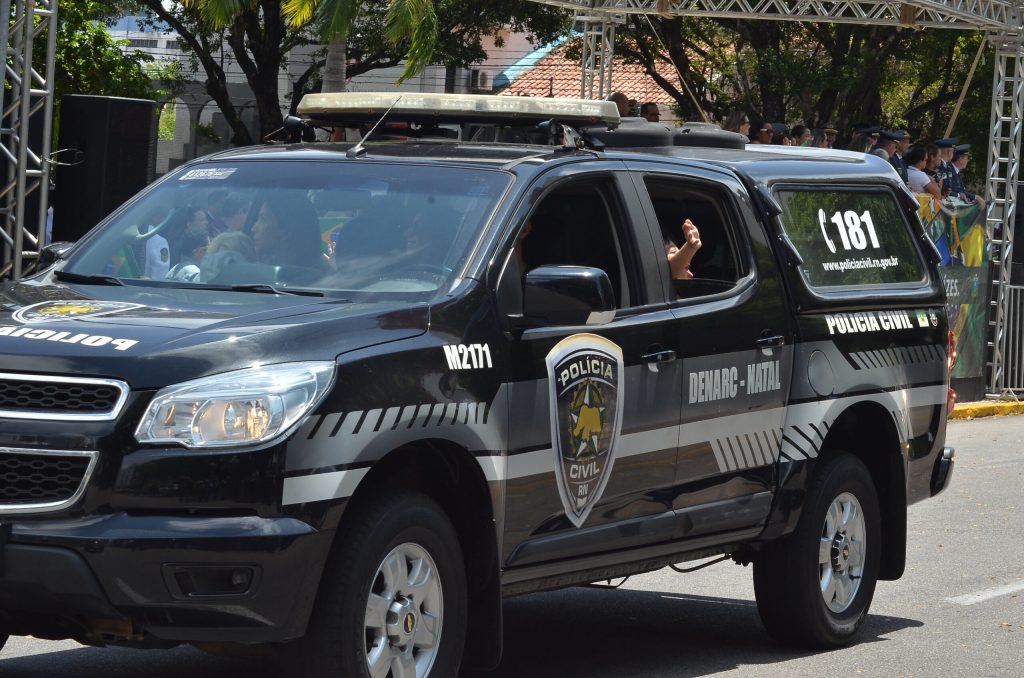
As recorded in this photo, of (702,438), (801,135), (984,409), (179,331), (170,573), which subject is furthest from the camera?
(984,409)

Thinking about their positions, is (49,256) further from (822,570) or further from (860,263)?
(860,263)

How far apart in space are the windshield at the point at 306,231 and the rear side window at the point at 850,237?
1.91 metres

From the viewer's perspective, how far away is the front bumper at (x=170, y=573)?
432 cm

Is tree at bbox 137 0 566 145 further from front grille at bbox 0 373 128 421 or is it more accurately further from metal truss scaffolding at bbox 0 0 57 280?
front grille at bbox 0 373 128 421

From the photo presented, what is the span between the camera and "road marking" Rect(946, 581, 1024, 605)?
823 centimetres

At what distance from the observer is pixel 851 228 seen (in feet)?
24.4

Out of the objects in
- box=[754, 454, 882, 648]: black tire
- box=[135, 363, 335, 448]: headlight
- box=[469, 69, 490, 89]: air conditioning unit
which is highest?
box=[469, 69, 490, 89]: air conditioning unit

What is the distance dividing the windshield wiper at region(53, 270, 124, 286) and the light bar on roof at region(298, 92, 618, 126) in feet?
4.26

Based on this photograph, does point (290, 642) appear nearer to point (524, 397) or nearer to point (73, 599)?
point (73, 599)

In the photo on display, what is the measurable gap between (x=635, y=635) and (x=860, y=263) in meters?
1.94

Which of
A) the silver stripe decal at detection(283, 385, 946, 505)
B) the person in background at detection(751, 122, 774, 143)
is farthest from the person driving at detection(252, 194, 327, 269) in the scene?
the person in background at detection(751, 122, 774, 143)

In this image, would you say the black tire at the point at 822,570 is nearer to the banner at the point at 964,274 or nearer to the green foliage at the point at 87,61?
the banner at the point at 964,274

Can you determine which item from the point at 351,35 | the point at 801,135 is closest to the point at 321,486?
the point at 801,135

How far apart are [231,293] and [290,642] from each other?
3.97 ft
